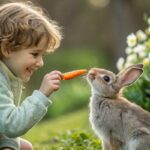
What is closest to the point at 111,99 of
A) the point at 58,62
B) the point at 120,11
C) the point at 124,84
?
the point at 124,84

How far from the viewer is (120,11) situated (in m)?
17.7

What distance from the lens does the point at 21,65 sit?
6.42 m

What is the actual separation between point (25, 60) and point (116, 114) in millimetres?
1237

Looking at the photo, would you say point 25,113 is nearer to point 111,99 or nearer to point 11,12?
point 11,12

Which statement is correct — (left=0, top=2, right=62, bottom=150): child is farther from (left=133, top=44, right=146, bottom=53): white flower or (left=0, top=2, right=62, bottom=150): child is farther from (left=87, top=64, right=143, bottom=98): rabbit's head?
(left=133, top=44, right=146, bottom=53): white flower

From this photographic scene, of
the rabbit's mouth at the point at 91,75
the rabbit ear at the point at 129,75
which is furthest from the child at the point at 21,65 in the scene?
the rabbit ear at the point at 129,75

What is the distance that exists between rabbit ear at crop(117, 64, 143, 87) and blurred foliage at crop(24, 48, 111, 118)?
→ 3837mm

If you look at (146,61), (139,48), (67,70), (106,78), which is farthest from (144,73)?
(67,70)

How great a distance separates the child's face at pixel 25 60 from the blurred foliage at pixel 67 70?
4.69m

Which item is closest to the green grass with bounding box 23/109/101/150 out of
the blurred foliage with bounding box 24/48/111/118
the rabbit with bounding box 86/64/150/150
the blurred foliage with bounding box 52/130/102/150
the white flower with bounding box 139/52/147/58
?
the blurred foliage with bounding box 52/130/102/150

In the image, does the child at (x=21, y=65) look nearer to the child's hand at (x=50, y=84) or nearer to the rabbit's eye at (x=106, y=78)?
the child's hand at (x=50, y=84)

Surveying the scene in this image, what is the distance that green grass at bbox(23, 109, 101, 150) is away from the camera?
8.62 m

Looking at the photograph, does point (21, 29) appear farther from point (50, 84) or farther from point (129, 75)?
point (129, 75)

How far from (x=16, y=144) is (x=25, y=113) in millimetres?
582
